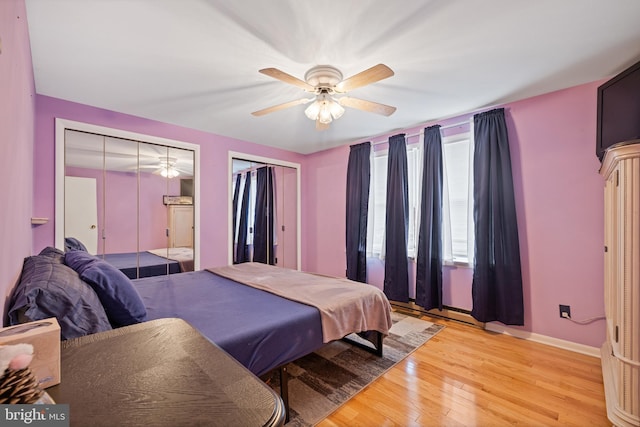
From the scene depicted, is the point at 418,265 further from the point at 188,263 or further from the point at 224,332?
the point at 188,263

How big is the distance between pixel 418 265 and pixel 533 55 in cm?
233

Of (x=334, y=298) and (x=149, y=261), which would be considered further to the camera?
(x=149, y=261)

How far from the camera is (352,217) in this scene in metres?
4.21

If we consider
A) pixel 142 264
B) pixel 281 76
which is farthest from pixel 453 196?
pixel 142 264

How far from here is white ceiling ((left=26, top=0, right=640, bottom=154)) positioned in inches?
61.8

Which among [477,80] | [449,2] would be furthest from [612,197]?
[449,2]

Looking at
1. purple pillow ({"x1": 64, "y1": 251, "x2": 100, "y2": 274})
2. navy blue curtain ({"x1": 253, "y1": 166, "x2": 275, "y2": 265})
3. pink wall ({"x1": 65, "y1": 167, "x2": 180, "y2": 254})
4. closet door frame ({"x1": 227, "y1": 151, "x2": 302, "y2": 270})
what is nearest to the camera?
purple pillow ({"x1": 64, "y1": 251, "x2": 100, "y2": 274})

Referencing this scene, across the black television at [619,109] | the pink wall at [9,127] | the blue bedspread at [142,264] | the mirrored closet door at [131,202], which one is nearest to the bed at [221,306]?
the pink wall at [9,127]

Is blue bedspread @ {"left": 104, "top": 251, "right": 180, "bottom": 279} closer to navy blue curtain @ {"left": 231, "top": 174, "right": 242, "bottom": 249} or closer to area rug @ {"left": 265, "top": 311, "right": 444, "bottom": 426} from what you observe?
navy blue curtain @ {"left": 231, "top": 174, "right": 242, "bottom": 249}

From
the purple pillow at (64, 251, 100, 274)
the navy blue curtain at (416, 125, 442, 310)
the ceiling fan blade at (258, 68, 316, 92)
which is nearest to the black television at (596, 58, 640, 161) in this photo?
the navy blue curtain at (416, 125, 442, 310)

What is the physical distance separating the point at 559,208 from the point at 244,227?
12.7ft

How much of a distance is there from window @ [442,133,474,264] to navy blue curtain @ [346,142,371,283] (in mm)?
1121

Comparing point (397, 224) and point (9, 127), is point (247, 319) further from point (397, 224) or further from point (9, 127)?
point (397, 224)

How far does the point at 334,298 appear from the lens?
81.5 inches
